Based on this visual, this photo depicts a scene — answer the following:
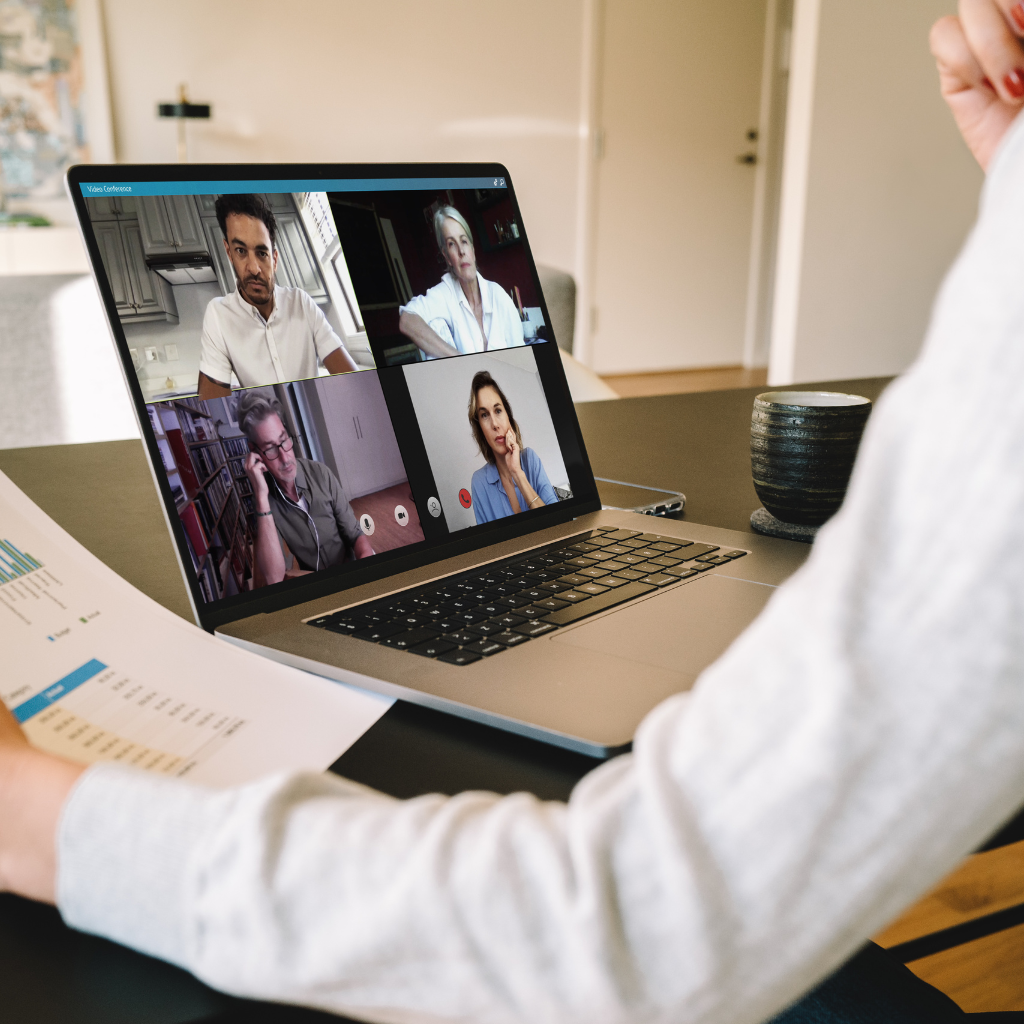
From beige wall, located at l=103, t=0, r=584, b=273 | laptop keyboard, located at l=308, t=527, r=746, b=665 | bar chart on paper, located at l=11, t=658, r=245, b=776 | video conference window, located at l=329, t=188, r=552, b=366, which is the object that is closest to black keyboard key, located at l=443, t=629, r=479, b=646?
laptop keyboard, located at l=308, t=527, r=746, b=665

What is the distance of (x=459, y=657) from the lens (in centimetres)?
49

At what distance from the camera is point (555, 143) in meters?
5.30

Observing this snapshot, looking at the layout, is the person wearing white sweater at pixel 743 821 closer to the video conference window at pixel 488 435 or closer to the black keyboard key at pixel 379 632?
the black keyboard key at pixel 379 632

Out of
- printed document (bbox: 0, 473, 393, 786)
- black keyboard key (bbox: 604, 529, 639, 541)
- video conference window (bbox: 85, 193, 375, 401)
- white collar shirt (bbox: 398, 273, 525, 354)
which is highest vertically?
video conference window (bbox: 85, 193, 375, 401)

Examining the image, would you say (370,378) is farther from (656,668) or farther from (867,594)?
(867,594)

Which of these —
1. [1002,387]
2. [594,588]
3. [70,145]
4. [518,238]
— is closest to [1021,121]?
[1002,387]

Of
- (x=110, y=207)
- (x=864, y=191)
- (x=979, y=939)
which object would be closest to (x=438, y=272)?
(x=110, y=207)

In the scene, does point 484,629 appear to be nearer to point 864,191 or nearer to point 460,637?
point 460,637

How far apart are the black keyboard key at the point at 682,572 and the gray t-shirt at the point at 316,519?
0.66 feet

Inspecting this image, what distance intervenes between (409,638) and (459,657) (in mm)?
38

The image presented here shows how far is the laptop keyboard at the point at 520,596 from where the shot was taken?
52 centimetres

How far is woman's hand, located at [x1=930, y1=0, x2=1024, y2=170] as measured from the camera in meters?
0.45

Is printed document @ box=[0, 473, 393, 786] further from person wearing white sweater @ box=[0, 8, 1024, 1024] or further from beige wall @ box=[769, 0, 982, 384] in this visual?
beige wall @ box=[769, 0, 982, 384]

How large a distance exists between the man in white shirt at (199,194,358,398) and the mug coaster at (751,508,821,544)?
327mm
